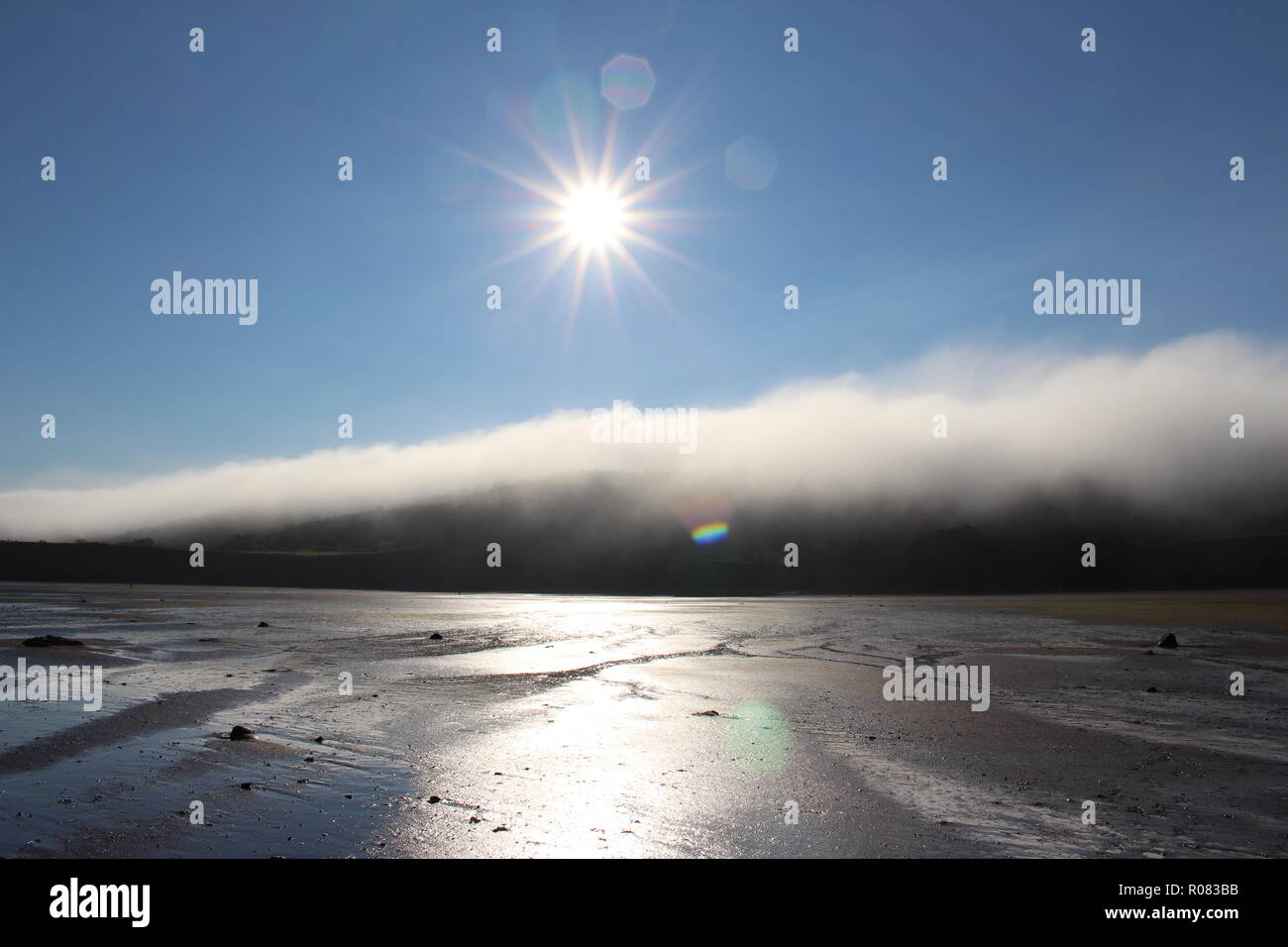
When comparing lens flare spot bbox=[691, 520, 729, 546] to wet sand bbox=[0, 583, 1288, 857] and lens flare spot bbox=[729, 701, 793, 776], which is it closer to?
wet sand bbox=[0, 583, 1288, 857]

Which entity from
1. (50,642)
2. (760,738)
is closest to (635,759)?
(760,738)

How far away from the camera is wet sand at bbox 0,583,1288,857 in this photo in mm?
8297

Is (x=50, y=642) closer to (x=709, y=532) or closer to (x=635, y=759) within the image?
(x=635, y=759)

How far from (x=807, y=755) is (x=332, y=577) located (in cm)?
13420

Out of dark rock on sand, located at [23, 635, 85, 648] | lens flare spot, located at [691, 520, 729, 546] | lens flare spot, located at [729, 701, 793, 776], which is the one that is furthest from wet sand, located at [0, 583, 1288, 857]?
lens flare spot, located at [691, 520, 729, 546]

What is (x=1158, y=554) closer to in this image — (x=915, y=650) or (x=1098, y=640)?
(x=1098, y=640)

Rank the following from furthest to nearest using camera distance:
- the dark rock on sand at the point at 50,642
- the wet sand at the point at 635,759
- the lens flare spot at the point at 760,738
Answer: the dark rock on sand at the point at 50,642, the lens flare spot at the point at 760,738, the wet sand at the point at 635,759

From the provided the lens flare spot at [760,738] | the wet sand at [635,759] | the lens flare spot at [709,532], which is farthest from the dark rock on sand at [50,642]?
the lens flare spot at [709,532]

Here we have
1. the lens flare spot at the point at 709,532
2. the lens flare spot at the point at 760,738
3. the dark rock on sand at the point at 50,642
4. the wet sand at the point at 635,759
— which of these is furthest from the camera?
the lens flare spot at the point at 709,532

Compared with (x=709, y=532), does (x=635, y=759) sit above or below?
below

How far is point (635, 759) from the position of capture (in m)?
12.1

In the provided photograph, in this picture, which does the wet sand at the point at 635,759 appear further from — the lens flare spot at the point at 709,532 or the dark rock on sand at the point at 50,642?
Result: the lens flare spot at the point at 709,532

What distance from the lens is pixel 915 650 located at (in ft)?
102

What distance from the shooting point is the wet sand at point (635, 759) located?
27.2 ft
